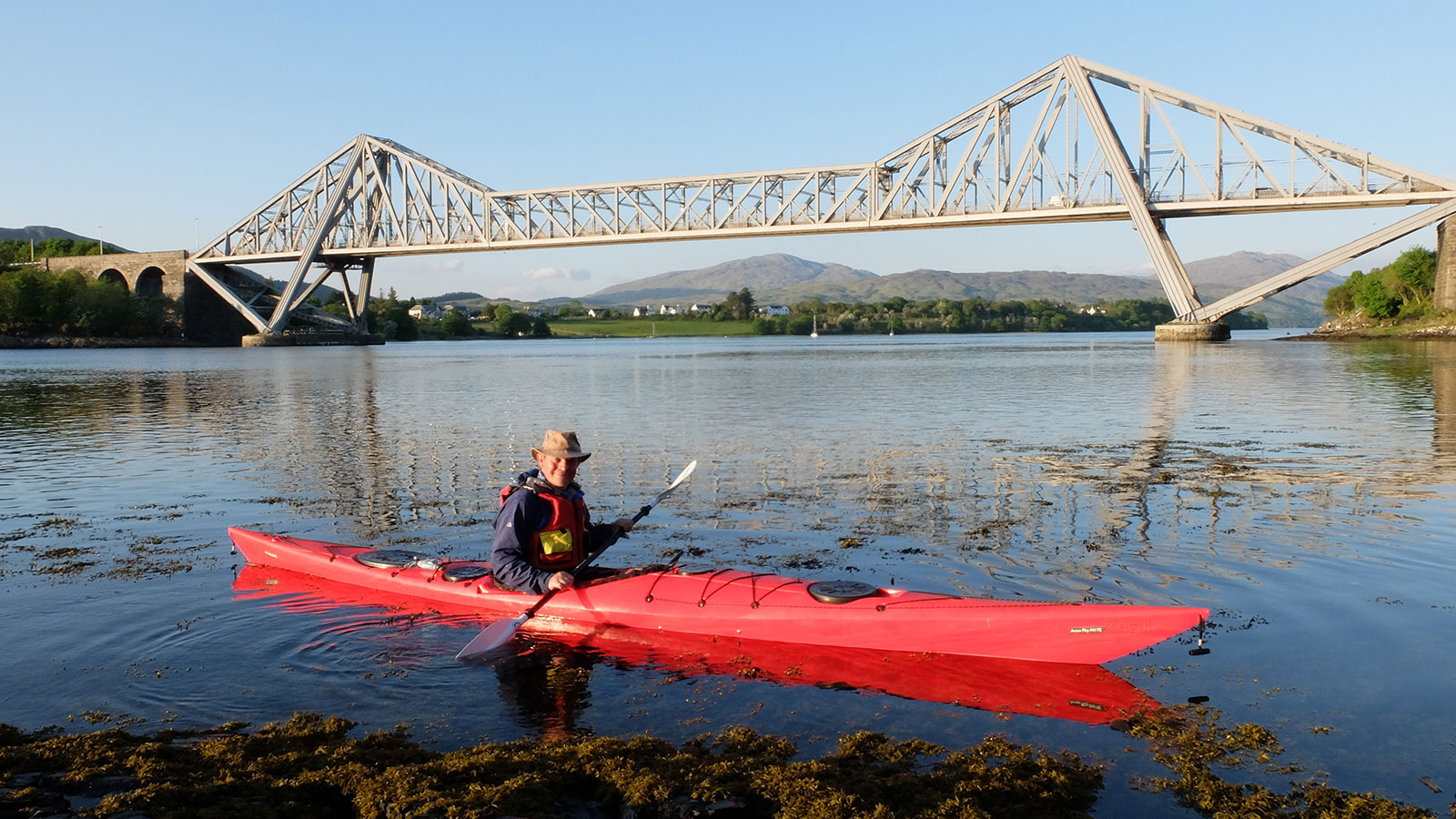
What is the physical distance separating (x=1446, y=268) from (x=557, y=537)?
5314 centimetres

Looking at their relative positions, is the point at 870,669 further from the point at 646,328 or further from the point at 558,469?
the point at 646,328

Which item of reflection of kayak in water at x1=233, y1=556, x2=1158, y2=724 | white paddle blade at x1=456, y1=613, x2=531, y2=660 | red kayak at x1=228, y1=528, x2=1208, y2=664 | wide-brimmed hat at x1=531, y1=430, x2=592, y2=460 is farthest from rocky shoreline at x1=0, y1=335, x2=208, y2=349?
reflection of kayak in water at x1=233, y1=556, x2=1158, y2=724

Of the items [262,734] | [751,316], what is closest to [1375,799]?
[262,734]

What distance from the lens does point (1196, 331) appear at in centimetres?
5259

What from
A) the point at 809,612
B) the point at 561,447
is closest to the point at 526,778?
the point at 809,612

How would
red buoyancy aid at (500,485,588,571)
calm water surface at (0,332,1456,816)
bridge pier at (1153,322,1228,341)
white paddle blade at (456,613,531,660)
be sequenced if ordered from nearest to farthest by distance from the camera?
calm water surface at (0,332,1456,816) → white paddle blade at (456,613,531,660) → red buoyancy aid at (500,485,588,571) → bridge pier at (1153,322,1228,341)

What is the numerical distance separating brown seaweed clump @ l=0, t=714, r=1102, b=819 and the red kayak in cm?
92

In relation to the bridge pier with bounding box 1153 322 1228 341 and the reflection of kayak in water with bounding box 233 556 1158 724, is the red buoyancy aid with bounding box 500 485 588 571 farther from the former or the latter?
the bridge pier with bounding box 1153 322 1228 341

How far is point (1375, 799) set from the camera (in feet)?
12.1

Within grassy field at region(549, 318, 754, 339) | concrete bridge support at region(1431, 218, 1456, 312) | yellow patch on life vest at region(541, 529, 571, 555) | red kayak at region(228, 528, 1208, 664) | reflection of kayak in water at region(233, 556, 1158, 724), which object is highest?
concrete bridge support at region(1431, 218, 1456, 312)

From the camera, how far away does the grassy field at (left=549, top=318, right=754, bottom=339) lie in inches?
4764

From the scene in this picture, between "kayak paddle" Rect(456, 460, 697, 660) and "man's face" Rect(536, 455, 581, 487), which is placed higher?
"man's face" Rect(536, 455, 581, 487)

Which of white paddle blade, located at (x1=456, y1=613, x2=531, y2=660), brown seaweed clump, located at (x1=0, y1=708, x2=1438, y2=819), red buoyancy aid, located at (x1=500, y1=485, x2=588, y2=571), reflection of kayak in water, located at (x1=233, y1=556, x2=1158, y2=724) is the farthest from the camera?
red buoyancy aid, located at (x1=500, y1=485, x2=588, y2=571)

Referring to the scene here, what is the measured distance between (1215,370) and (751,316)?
369 ft
